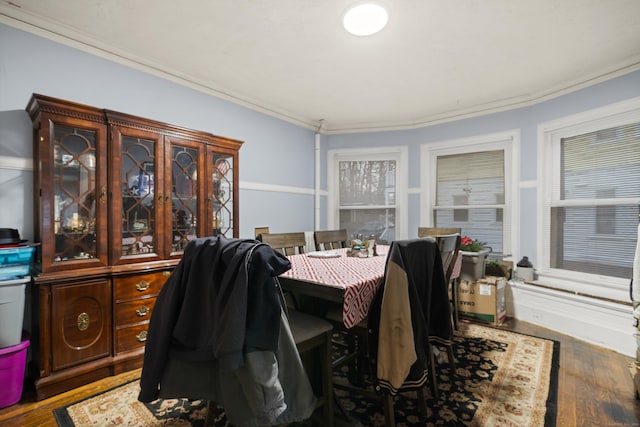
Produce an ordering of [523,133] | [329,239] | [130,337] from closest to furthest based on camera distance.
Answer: [130,337] < [329,239] < [523,133]

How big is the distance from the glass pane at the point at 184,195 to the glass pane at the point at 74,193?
1.73ft

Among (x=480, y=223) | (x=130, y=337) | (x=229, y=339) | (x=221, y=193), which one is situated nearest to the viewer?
(x=229, y=339)

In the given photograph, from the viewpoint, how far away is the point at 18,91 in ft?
6.61

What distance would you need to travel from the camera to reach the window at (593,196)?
9.08ft

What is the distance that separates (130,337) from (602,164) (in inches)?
173

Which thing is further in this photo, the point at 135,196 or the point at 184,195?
the point at 184,195

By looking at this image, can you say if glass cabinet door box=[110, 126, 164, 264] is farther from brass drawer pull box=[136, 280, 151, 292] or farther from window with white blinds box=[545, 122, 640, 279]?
window with white blinds box=[545, 122, 640, 279]

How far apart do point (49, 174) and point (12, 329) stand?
0.93 metres

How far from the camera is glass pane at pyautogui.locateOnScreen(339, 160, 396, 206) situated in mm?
4363

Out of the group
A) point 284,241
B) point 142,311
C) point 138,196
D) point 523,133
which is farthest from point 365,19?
point 142,311

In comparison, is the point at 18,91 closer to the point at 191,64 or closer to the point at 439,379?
the point at 191,64

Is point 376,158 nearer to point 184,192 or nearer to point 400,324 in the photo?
point 184,192

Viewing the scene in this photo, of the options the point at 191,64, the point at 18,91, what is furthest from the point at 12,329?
the point at 191,64

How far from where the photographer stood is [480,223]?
12.6 feet
